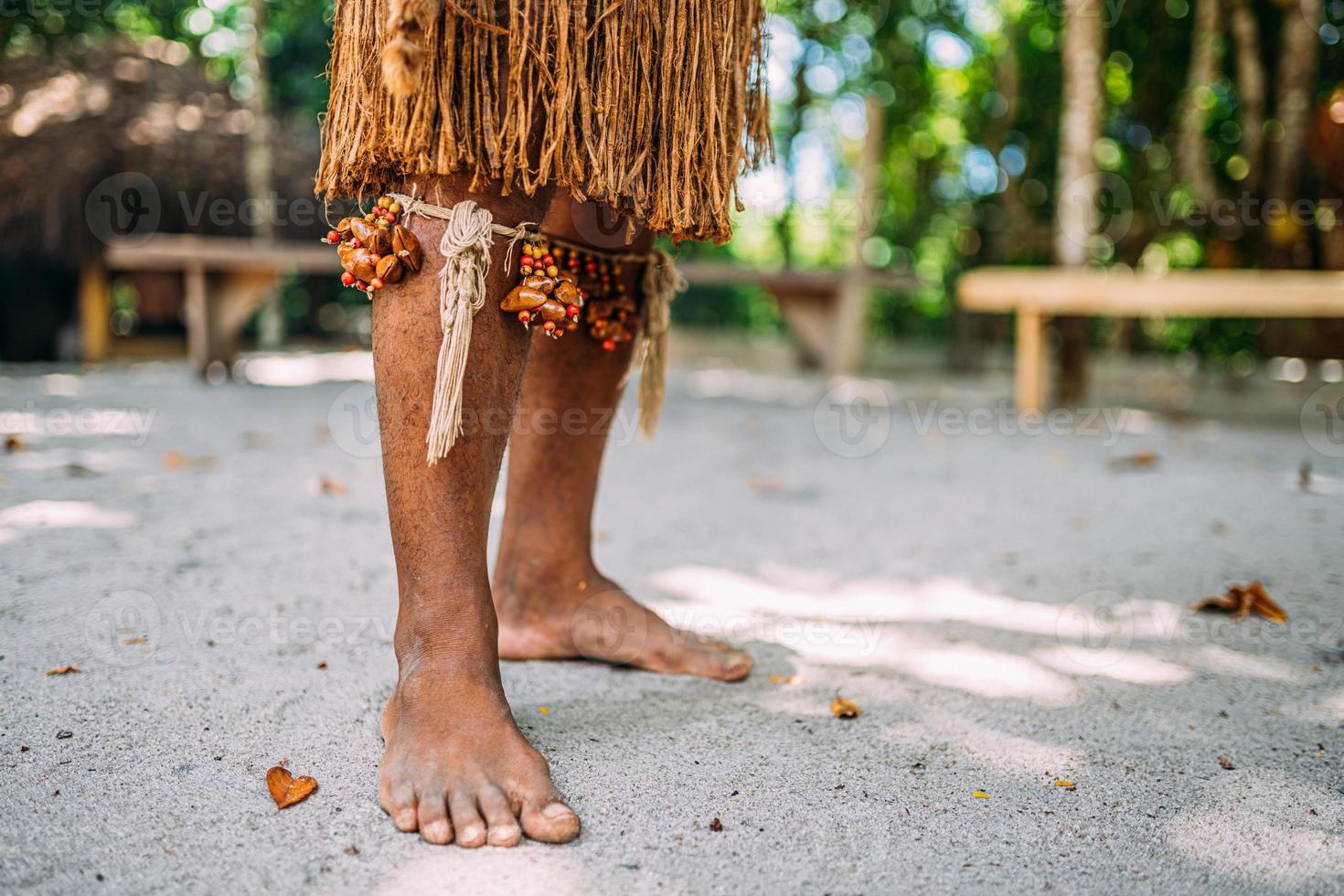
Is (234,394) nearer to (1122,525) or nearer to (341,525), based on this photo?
(341,525)

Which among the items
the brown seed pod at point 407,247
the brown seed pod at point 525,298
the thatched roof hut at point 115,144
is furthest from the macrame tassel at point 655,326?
the thatched roof hut at point 115,144

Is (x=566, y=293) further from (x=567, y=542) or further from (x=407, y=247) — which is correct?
(x=567, y=542)

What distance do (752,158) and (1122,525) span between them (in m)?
1.67

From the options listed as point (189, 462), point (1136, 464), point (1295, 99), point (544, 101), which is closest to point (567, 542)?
point (544, 101)

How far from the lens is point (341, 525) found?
224cm

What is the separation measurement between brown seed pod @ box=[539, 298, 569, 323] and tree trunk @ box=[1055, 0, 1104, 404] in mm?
4330

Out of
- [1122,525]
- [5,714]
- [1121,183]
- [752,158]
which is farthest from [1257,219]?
[5,714]

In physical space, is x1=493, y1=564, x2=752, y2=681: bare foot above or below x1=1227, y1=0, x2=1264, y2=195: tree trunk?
below

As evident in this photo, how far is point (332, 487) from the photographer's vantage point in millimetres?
2605

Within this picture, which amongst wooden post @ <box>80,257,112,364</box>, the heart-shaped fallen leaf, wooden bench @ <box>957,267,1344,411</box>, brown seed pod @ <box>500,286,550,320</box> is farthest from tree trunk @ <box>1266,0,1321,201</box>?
wooden post @ <box>80,257,112,364</box>

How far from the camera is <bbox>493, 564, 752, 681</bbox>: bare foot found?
145cm

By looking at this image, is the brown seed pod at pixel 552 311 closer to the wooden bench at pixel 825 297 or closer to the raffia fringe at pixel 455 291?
the raffia fringe at pixel 455 291

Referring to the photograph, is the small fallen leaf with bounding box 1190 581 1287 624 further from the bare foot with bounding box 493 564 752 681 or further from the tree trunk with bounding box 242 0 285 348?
the tree trunk with bounding box 242 0 285 348

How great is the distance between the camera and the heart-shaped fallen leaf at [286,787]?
39.8 inches
